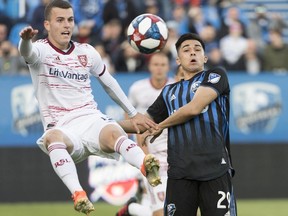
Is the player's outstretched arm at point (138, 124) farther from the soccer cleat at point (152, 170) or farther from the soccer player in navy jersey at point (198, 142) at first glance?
the soccer cleat at point (152, 170)

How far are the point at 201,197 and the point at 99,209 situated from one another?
589cm

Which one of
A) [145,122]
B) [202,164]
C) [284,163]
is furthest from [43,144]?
[284,163]

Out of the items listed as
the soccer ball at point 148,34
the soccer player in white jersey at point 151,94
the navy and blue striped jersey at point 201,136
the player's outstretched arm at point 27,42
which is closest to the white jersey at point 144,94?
the soccer player in white jersey at point 151,94

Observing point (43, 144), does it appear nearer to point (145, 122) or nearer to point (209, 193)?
point (145, 122)

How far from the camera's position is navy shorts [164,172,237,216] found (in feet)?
28.5

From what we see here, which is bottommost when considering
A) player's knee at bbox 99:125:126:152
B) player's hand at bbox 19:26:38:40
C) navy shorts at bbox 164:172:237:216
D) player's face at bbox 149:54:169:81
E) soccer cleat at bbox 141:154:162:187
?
navy shorts at bbox 164:172:237:216

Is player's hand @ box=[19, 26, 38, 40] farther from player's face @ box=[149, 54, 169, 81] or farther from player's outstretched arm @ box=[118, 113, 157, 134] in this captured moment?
player's face @ box=[149, 54, 169, 81]

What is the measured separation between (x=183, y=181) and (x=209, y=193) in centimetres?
27

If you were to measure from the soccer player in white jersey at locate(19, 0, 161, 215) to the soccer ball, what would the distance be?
0.50m

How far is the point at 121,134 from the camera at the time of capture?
910 centimetres

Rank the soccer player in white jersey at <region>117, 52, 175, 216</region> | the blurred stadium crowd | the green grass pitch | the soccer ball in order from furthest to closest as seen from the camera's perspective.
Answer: the blurred stadium crowd < the green grass pitch < the soccer player in white jersey at <region>117, 52, 175, 216</region> < the soccer ball

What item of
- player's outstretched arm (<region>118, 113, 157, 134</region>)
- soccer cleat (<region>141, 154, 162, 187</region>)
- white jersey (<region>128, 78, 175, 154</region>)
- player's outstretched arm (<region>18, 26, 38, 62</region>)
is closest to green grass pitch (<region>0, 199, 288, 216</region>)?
white jersey (<region>128, 78, 175, 154</region>)

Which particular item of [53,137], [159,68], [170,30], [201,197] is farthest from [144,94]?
[170,30]

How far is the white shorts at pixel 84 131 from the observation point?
9180 mm
